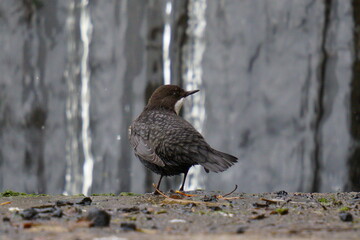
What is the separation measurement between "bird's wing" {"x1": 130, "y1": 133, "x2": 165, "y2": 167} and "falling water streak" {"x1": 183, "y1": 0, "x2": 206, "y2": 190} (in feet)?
10.6

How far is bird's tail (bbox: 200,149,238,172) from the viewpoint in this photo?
16.9ft

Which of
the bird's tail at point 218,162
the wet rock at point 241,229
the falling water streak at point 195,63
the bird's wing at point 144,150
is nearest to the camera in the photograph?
the wet rock at point 241,229

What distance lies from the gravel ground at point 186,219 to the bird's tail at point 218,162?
0.43 metres

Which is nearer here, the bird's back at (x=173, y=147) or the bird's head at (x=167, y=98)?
the bird's back at (x=173, y=147)

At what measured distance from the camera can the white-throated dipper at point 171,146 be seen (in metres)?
5.29

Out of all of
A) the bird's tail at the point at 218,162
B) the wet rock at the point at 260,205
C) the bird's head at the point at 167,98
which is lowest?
the wet rock at the point at 260,205

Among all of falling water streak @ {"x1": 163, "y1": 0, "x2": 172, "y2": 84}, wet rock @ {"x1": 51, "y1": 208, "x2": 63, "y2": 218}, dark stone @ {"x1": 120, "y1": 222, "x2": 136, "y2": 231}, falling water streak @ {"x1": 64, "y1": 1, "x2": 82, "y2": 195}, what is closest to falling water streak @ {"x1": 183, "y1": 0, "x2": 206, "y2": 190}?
falling water streak @ {"x1": 163, "y1": 0, "x2": 172, "y2": 84}

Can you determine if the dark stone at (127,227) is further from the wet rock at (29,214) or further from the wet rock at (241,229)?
the wet rock at (29,214)

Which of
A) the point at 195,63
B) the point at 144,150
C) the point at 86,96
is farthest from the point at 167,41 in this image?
the point at 144,150

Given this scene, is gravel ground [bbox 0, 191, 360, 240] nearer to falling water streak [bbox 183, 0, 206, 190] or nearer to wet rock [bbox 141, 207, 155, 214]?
wet rock [bbox 141, 207, 155, 214]

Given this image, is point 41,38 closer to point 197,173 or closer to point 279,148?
point 197,173

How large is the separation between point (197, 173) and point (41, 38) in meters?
3.01

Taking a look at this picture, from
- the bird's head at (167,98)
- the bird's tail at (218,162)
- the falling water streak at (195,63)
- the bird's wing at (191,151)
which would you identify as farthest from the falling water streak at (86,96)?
the bird's tail at (218,162)

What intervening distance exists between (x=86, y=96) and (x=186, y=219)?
637 centimetres
